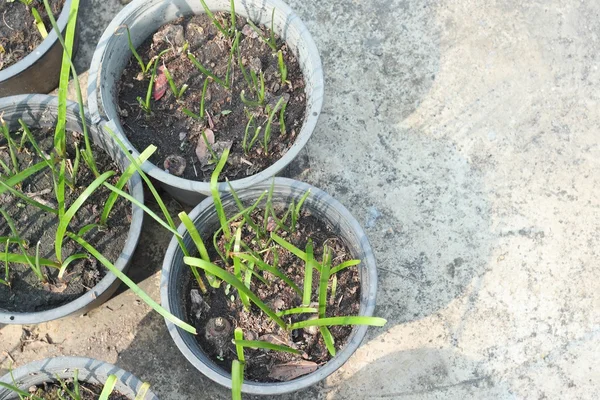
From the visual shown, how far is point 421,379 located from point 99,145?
1163mm

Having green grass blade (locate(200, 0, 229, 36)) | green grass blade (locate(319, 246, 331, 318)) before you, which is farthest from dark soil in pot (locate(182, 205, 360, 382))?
green grass blade (locate(200, 0, 229, 36))

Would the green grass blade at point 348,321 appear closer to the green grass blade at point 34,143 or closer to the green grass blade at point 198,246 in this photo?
the green grass blade at point 198,246

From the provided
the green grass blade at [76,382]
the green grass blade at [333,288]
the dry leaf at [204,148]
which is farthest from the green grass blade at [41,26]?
the green grass blade at [333,288]

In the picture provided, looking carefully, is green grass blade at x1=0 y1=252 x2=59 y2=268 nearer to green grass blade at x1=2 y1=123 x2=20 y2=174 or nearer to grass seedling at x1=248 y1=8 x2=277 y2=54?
green grass blade at x1=2 y1=123 x2=20 y2=174

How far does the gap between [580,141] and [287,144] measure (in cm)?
98

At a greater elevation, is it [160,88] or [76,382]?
[160,88]

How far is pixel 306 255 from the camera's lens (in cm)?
166

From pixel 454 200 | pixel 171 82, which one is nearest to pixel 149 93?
pixel 171 82

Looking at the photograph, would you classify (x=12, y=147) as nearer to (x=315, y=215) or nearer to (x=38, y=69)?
(x=38, y=69)

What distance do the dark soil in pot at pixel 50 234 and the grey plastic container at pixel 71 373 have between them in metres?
0.21

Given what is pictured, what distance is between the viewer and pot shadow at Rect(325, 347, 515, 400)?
207cm

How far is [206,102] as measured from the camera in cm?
205

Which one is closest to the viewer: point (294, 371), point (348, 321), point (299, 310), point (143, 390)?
point (143, 390)

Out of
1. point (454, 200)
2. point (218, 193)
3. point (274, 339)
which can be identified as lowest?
point (454, 200)
